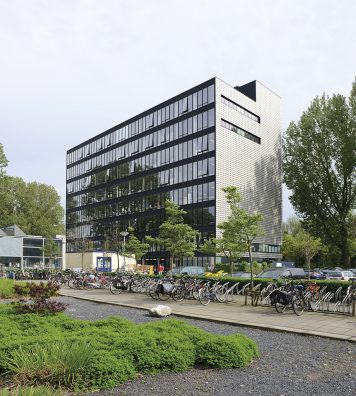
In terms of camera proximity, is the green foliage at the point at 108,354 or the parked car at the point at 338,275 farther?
the parked car at the point at 338,275

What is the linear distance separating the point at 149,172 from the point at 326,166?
28227mm

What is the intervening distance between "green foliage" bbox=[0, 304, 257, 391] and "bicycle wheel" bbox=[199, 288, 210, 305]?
8.67m

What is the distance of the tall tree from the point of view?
168ft

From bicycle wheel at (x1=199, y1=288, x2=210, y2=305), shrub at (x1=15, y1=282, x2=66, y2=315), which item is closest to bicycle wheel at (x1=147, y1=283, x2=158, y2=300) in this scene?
bicycle wheel at (x1=199, y1=288, x2=210, y2=305)

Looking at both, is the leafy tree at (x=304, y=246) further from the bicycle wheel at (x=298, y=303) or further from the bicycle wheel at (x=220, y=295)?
the bicycle wheel at (x=298, y=303)

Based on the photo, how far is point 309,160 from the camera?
54688 millimetres

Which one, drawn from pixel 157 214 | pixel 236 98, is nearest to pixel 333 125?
pixel 236 98

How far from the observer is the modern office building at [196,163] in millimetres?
59500

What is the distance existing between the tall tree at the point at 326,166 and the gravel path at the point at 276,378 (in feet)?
149

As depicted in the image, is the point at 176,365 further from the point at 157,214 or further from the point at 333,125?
the point at 157,214

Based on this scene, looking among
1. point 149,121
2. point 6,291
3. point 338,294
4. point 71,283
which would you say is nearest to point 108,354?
point 338,294

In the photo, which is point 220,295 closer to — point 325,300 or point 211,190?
point 325,300

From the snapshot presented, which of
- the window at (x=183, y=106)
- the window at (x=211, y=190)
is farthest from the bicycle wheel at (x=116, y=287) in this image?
the window at (x=183, y=106)

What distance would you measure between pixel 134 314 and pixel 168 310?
3.83 ft
